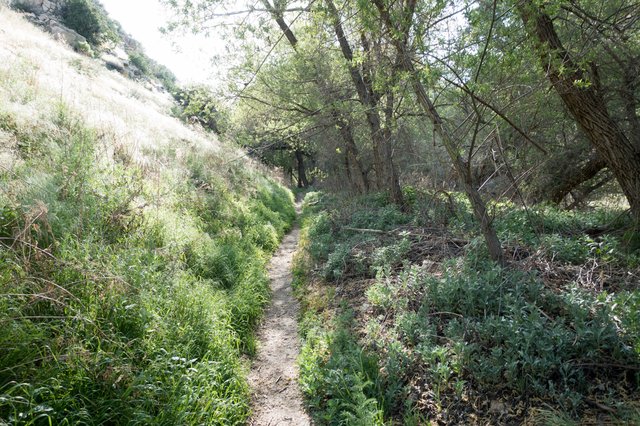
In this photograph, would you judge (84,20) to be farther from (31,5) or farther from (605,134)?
(605,134)

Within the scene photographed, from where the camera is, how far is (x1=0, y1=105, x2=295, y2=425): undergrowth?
244cm

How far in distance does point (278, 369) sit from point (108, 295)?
211 cm

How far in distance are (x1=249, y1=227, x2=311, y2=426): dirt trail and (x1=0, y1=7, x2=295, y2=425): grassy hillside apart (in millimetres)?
220

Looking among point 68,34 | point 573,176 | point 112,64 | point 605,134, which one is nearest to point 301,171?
point 112,64

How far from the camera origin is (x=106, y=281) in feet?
10.5

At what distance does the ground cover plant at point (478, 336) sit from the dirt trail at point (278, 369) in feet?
0.76

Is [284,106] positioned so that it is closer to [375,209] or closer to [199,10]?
[199,10]

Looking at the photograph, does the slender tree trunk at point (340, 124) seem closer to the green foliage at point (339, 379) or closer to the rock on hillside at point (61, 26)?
the green foliage at point (339, 379)

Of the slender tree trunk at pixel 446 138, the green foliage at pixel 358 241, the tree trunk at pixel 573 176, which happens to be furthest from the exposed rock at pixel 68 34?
the tree trunk at pixel 573 176

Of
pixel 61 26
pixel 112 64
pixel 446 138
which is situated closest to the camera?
pixel 446 138

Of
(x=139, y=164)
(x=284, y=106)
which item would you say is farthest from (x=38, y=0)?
(x=139, y=164)

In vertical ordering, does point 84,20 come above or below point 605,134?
above

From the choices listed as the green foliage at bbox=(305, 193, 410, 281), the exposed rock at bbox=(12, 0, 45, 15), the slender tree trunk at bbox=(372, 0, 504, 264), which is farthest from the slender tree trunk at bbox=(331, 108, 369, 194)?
the exposed rock at bbox=(12, 0, 45, 15)

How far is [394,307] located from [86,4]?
127 feet
